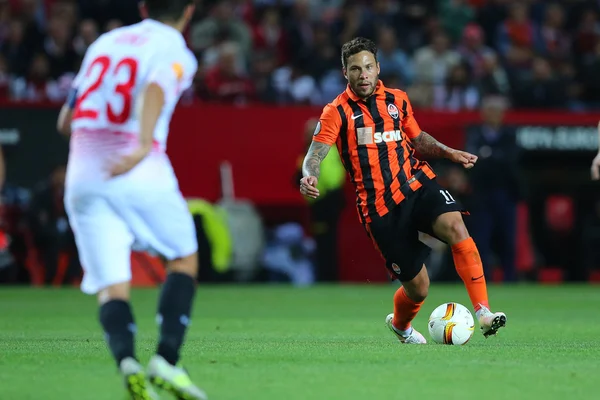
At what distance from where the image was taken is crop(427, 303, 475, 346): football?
28.9 feet

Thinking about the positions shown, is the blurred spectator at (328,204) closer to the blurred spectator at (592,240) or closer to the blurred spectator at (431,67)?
the blurred spectator at (431,67)

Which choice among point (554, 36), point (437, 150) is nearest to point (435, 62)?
point (554, 36)

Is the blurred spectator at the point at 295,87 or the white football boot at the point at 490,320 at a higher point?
the blurred spectator at the point at 295,87

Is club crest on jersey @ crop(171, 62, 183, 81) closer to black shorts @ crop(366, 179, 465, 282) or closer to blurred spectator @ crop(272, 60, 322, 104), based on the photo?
black shorts @ crop(366, 179, 465, 282)

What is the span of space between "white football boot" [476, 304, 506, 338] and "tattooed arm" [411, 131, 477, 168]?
1.11m

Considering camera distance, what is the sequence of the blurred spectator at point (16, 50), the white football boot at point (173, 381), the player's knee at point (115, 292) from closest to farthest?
1. the white football boot at point (173, 381)
2. the player's knee at point (115, 292)
3. the blurred spectator at point (16, 50)

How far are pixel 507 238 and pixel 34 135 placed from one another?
728 centimetres

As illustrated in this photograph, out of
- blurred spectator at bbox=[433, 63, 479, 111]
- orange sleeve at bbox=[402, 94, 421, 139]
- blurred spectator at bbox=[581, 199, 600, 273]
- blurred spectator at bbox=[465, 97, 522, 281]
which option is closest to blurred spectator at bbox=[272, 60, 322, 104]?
blurred spectator at bbox=[433, 63, 479, 111]

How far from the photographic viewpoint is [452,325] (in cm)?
882

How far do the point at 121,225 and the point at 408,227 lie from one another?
3.58m

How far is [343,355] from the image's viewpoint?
7.75 metres

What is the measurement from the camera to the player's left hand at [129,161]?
557cm

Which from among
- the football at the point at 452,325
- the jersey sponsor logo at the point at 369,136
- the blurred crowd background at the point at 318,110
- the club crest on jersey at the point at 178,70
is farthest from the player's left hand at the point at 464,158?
the blurred crowd background at the point at 318,110

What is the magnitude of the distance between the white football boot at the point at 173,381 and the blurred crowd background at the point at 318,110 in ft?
37.9
